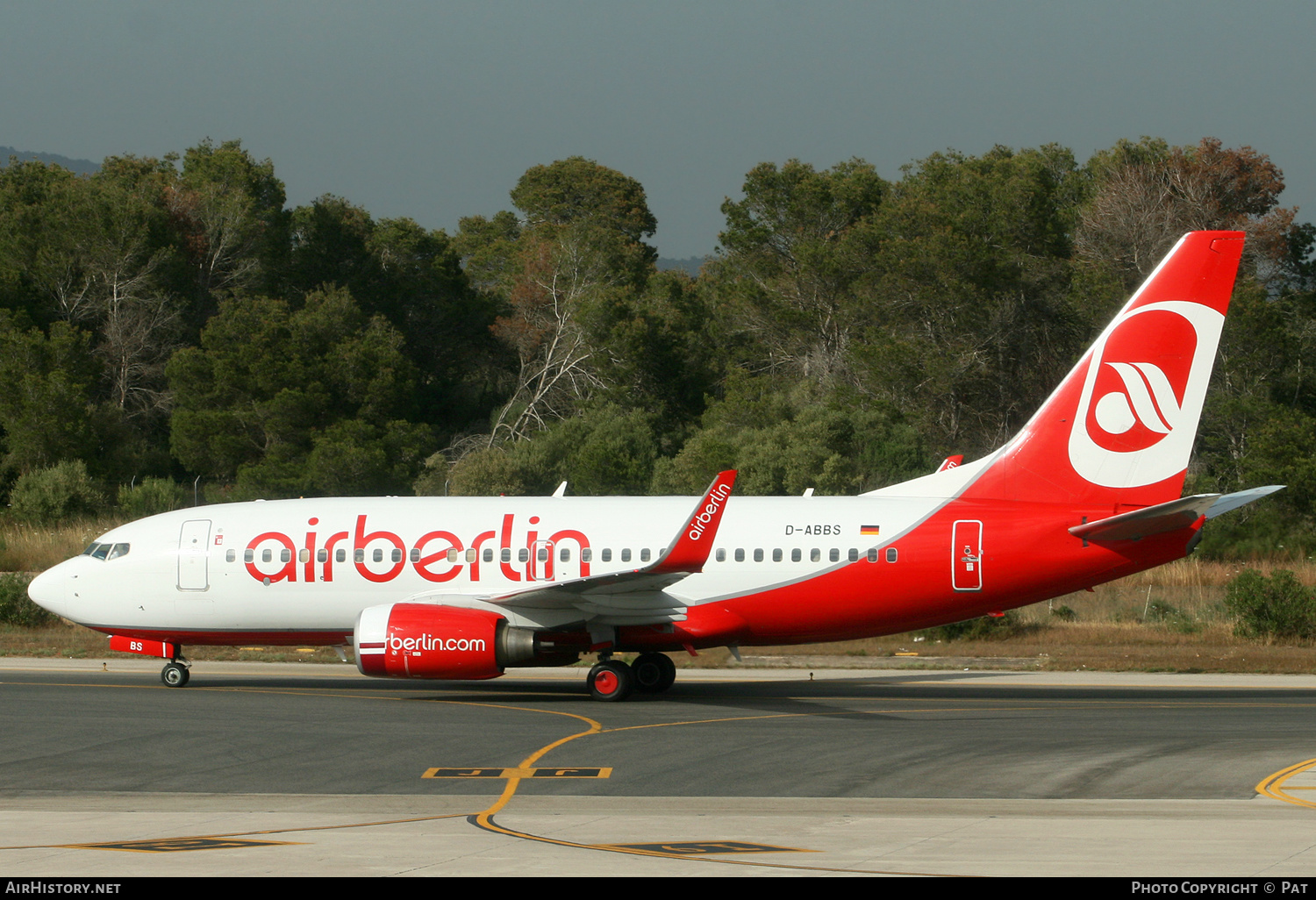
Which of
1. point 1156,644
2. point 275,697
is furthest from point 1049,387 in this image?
point 275,697

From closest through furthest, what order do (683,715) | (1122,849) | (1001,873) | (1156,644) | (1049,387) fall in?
(1001,873) → (1122,849) → (683,715) → (1156,644) → (1049,387)

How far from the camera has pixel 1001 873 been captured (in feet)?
30.0

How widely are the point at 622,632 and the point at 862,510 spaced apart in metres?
4.54

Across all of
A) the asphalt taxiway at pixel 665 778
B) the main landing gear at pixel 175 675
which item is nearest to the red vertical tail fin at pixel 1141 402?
the asphalt taxiway at pixel 665 778

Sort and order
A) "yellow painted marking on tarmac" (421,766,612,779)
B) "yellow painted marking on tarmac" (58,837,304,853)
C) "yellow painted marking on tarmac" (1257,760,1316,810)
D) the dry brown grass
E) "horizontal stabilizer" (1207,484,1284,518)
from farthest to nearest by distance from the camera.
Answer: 1. the dry brown grass
2. "horizontal stabilizer" (1207,484,1284,518)
3. "yellow painted marking on tarmac" (421,766,612,779)
4. "yellow painted marking on tarmac" (1257,760,1316,810)
5. "yellow painted marking on tarmac" (58,837,304,853)

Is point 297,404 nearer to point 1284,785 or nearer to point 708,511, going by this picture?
point 708,511

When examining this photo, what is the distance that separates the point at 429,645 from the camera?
821 inches

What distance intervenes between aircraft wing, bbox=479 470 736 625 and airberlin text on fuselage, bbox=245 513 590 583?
1.69ft

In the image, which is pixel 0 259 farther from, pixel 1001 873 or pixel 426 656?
pixel 1001 873

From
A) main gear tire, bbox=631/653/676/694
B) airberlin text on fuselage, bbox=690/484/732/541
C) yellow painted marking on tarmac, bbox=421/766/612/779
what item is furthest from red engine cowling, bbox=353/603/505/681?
yellow painted marking on tarmac, bbox=421/766/612/779

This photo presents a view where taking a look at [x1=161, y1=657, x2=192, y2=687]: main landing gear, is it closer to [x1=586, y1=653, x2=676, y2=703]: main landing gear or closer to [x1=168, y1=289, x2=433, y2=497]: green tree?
[x1=586, y1=653, x2=676, y2=703]: main landing gear

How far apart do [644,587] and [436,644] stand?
11.2 ft

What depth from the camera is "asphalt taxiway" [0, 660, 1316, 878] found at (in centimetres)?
994
